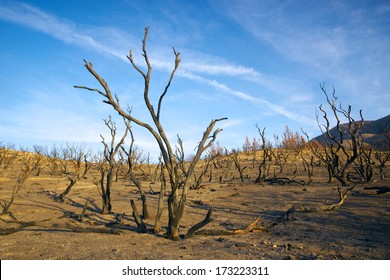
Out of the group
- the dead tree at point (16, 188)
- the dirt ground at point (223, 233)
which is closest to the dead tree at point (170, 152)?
the dirt ground at point (223, 233)

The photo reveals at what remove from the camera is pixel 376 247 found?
3510 mm

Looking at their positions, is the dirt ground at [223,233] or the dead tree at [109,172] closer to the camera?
the dirt ground at [223,233]

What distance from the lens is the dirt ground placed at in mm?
3410

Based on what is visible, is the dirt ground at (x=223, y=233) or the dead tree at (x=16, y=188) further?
the dead tree at (x=16, y=188)

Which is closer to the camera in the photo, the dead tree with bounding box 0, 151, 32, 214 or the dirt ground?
the dirt ground

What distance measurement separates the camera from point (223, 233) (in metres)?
4.37

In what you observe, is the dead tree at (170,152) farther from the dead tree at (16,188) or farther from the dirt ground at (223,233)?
the dead tree at (16,188)

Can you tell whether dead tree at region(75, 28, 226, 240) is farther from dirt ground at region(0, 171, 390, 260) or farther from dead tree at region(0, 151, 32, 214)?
dead tree at region(0, 151, 32, 214)

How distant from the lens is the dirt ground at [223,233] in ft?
11.2

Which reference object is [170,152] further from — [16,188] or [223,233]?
[16,188]

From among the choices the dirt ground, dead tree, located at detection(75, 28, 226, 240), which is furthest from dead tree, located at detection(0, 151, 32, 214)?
dead tree, located at detection(75, 28, 226, 240)

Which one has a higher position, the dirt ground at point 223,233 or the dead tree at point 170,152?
the dead tree at point 170,152

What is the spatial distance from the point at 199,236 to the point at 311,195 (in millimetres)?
4605
